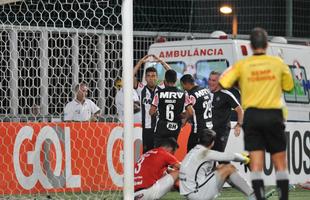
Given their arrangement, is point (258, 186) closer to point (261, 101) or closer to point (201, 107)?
point (261, 101)

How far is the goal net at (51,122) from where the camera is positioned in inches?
600

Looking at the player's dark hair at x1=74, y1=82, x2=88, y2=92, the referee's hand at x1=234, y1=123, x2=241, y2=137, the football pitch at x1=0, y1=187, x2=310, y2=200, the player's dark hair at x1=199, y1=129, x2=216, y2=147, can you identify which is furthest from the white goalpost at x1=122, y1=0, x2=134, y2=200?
the player's dark hair at x1=74, y1=82, x2=88, y2=92

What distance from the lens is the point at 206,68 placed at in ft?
60.8

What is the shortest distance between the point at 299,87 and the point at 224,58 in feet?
6.21

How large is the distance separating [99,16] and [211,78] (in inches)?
67.7

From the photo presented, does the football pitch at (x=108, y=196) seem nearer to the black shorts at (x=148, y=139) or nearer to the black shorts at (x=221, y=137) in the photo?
the black shorts at (x=221, y=137)

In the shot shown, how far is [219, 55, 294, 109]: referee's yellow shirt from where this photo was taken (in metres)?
10.7

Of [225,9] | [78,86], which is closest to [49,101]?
[78,86]

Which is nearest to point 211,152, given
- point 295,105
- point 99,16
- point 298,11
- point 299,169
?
point 99,16

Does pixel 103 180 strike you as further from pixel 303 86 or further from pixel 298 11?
pixel 298 11

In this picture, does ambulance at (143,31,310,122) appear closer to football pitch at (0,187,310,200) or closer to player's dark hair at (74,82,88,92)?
player's dark hair at (74,82,88,92)

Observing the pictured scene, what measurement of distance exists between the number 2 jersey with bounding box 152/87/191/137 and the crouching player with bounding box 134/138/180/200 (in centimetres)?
183

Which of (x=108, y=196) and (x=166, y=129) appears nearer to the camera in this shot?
(x=108, y=196)

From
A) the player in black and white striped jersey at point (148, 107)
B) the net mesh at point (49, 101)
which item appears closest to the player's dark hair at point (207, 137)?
the net mesh at point (49, 101)
